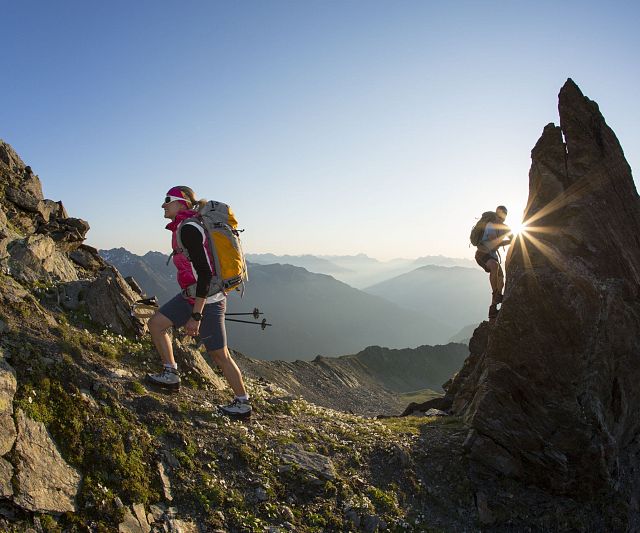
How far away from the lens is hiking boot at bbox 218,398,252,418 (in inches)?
421

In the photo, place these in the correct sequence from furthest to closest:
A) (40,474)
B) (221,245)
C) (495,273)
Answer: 1. (495,273)
2. (221,245)
3. (40,474)

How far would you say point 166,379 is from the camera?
1073cm

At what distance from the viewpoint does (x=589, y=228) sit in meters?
16.0

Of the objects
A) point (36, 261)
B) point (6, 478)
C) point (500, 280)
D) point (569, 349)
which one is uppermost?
point (36, 261)

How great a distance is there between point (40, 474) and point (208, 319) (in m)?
4.02

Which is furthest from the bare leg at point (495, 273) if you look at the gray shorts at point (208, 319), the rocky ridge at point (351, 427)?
the gray shorts at point (208, 319)

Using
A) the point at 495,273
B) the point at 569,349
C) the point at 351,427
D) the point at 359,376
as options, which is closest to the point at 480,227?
the point at 495,273

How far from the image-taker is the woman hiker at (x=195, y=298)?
9055mm

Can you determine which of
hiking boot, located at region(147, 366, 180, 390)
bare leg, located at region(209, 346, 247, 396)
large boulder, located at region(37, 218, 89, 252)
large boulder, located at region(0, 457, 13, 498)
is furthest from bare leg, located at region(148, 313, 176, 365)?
large boulder, located at region(37, 218, 89, 252)

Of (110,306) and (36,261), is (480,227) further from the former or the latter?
(36,261)

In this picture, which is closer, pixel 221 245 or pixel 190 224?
pixel 190 224

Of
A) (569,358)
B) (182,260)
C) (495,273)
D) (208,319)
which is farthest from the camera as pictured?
(495,273)

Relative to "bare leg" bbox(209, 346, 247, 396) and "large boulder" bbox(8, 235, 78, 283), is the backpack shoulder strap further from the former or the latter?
"large boulder" bbox(8, 235, 78, 283)

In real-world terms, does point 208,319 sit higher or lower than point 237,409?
higher
